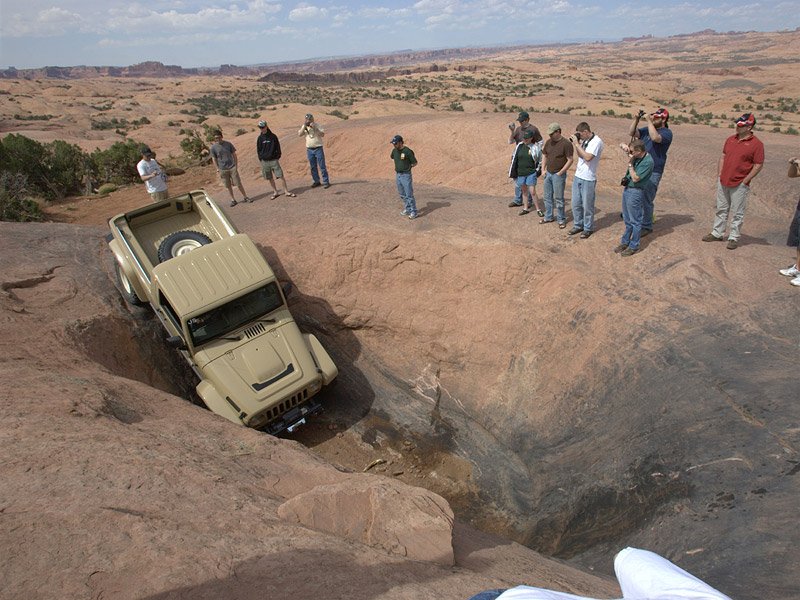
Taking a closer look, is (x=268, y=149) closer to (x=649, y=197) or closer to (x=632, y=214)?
(x=632, y=214)

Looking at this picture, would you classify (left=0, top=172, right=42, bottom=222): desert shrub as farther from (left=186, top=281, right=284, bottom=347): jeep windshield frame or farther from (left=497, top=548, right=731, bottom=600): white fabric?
(left=497, top=548, right=731, bottom=600): white fabric

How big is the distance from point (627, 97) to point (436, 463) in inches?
1601

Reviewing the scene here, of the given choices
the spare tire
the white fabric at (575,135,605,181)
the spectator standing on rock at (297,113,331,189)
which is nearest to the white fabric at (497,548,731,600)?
the white fabric at (575,135,605,181)

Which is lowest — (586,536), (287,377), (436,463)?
(436,463)

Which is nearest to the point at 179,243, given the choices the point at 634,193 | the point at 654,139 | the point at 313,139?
the point at 313,139

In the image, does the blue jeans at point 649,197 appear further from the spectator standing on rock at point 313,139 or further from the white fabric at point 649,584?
the white fabric at point 649,584

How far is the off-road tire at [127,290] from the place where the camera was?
8130mm

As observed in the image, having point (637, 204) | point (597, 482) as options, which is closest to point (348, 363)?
point (597, 482)

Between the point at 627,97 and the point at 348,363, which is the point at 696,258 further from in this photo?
the point at 627,97

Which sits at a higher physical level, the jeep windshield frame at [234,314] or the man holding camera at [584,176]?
the man holding camera at [584,176]

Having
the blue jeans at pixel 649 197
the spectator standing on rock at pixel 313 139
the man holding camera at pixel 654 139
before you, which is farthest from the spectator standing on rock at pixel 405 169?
the blue jeans at pixel 649 197

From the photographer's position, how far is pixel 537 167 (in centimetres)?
913

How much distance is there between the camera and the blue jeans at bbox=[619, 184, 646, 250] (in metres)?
7.40

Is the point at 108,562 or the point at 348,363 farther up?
the point at 108,562
